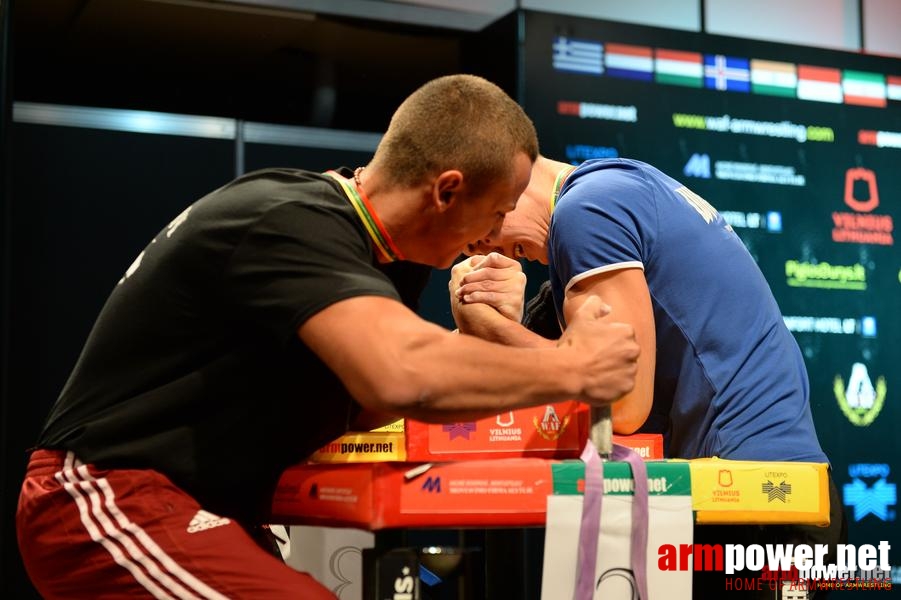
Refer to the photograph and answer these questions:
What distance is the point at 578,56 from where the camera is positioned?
453cm

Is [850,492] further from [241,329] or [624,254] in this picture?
[241,329]

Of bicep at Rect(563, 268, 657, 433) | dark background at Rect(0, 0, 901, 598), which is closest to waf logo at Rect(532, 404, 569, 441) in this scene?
bicep at Rect(563, 268, 657, 433)

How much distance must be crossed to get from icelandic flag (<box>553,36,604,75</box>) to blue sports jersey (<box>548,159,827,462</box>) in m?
2.55

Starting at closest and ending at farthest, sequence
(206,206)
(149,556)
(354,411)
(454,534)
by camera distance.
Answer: (149,556) < (206,206) < (354,411) < (454,534)

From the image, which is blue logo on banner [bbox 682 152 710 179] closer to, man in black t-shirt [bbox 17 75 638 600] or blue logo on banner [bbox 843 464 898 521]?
blue logo on banner [bbox 843 464 898 521]

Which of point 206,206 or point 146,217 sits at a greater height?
point 146,217

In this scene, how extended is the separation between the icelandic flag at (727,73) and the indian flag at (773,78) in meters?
0.03

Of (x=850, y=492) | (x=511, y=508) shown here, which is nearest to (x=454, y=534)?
(x=850, y=492)

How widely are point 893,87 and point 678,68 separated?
1.10 meters

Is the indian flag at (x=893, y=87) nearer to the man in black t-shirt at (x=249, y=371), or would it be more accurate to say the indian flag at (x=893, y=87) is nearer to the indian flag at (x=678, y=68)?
the indian flag at (x=678, y=68)

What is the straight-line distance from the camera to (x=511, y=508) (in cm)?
156

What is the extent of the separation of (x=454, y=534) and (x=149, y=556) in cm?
329

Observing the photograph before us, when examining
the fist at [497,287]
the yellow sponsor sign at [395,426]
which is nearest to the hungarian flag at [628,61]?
the fist at [497,287]

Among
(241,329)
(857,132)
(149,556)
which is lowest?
(149,556)
